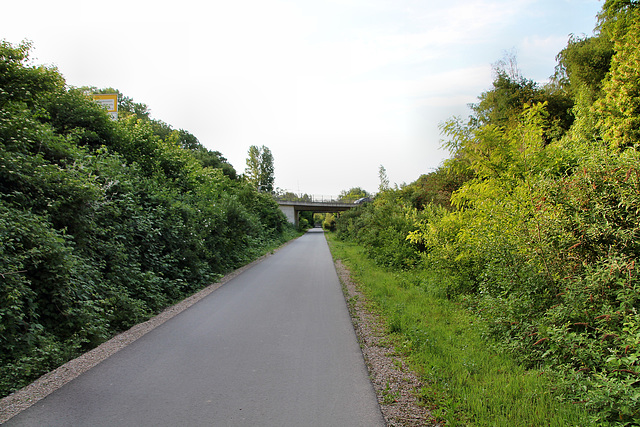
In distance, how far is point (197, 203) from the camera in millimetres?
12609

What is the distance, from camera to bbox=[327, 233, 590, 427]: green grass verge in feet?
10.7

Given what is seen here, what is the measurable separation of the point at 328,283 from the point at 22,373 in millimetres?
8095

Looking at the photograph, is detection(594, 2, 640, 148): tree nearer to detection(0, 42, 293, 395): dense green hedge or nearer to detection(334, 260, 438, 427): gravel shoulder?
detection(334, 260, 438, 427): gravel shoulder

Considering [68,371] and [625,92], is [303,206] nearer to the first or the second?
[625,92]

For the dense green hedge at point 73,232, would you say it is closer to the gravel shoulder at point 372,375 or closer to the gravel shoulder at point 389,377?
the gravel shoulder at point 372,375

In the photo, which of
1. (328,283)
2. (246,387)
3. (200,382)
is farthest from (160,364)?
(328,283)

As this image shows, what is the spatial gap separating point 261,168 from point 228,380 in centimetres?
8111

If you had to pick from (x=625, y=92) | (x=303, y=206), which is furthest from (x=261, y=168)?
(x=625, y=92)

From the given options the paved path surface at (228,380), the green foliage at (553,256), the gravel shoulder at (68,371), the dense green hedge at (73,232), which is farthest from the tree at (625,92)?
the gravel shoulder at (68,371)

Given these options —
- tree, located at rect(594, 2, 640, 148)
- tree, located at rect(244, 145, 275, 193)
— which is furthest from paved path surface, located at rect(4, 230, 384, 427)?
tree, located at rect(244, 145, 275, 193)

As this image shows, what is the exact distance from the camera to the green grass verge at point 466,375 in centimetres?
327

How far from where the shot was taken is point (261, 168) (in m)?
83.4

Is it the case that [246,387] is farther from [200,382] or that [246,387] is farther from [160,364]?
[160,364]

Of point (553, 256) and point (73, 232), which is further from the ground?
point (73, 232)
